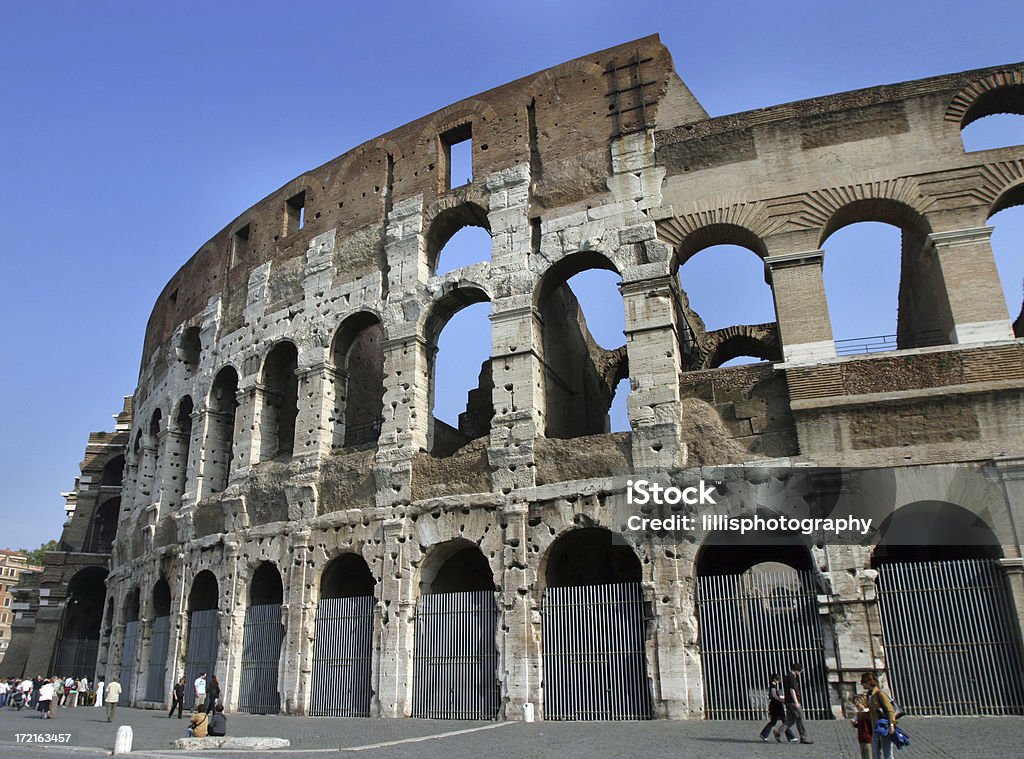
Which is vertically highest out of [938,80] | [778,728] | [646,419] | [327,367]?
[938,80]

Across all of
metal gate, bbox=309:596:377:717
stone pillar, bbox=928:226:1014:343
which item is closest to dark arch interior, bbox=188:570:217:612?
metal gate, bbox=309:596:377:717

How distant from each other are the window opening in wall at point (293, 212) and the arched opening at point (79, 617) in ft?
42.4

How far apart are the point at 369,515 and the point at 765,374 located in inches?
265

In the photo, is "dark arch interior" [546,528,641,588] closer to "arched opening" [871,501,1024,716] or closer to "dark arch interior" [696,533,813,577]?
"dark arch interior" [696,533,813,577]

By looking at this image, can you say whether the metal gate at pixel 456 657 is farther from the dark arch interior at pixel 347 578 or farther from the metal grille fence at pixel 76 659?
the metal grille fence at pixel 76 659

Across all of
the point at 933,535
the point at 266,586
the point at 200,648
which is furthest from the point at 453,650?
the point at 933,535

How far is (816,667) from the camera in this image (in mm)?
10102

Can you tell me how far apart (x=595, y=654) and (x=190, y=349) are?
44.6ft

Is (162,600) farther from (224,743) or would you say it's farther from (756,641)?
(756,641)

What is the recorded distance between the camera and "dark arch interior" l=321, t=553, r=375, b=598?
14.0 metres

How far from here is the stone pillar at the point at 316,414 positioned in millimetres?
14789

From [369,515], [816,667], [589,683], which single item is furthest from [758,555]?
[369,515]

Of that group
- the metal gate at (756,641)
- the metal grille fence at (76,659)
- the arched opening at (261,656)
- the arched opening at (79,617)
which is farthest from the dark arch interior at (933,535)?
the arched opening at (79,617)

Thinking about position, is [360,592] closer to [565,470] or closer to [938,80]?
[565,470]
